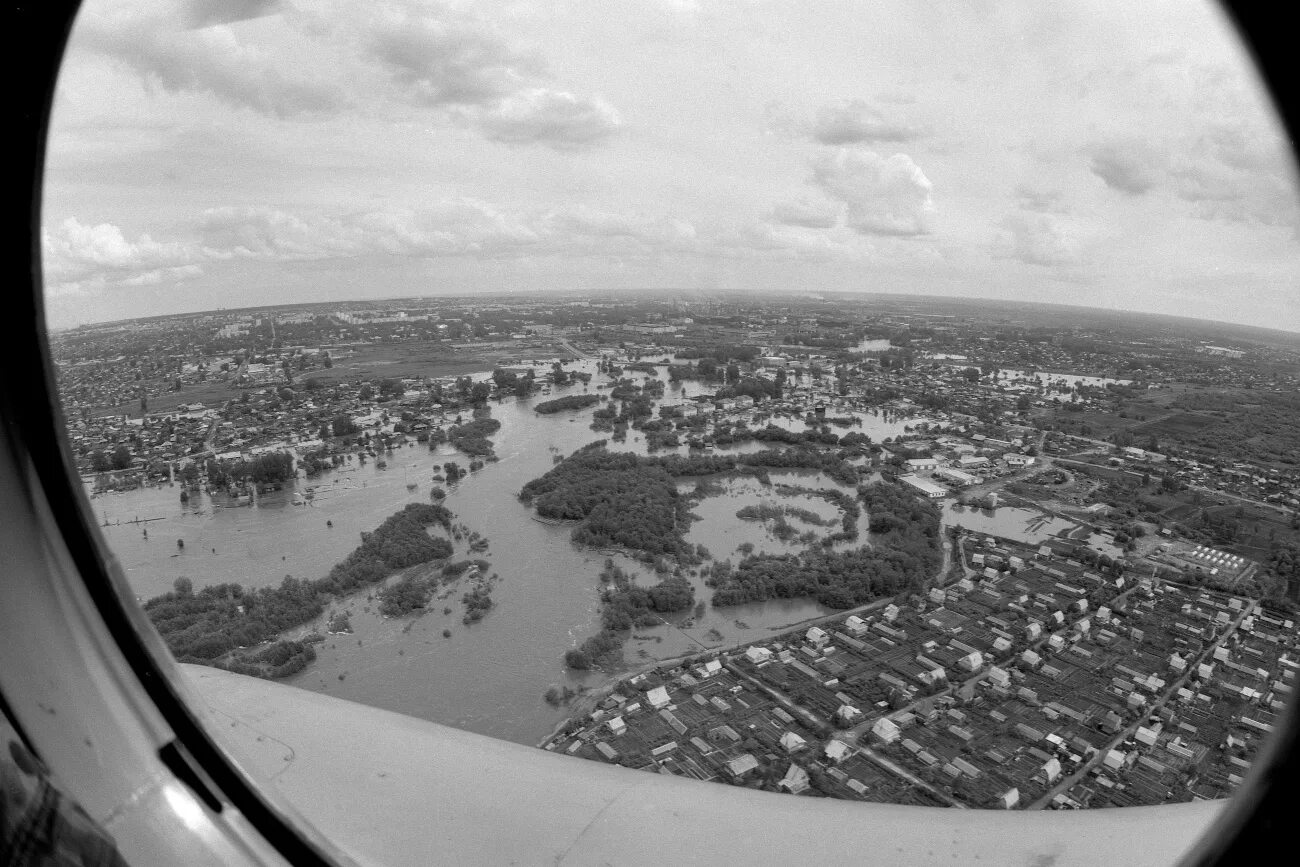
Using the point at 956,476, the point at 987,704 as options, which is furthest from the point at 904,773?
the point at 956,476

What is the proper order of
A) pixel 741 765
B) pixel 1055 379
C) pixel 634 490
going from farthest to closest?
1. pixel 1055 379
2. pixel 634 490
3. pixel 741 765

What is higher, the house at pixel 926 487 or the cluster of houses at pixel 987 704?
the house at pixel 926 487

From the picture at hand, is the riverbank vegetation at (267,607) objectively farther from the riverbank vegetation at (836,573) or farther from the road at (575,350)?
the road at (575,350)

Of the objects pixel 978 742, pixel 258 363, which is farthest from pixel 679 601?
pixel 258 363

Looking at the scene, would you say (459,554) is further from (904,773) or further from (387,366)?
(387,366)

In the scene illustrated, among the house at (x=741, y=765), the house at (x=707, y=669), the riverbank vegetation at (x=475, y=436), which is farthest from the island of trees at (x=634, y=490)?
the house at (x=741, y=765)

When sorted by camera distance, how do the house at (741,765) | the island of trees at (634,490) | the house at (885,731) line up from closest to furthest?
the house at (741,765)
the house at (885,731)
the island of trees at (634,490)

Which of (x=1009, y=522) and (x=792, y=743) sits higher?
(x=1009, y=522)
